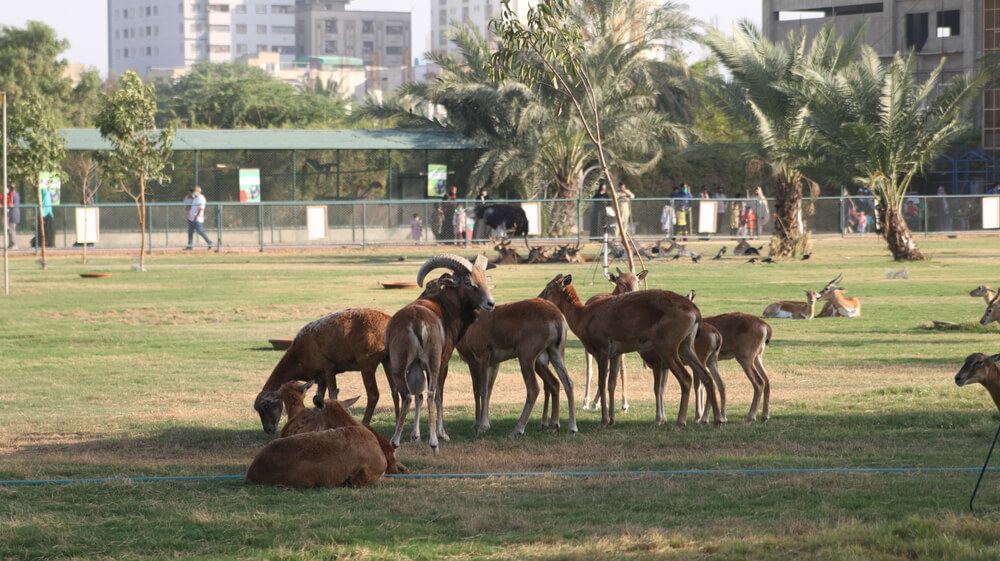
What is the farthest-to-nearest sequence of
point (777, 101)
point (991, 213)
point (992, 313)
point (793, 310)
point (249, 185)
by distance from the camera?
point (249, 185) → point (991, 213) → point (777, 101) → point (793, 310) → point (992, 313)

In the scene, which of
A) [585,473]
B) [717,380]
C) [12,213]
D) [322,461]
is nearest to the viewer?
[322,461]

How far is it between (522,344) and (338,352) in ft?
5.61

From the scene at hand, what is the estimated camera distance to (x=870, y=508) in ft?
24.5

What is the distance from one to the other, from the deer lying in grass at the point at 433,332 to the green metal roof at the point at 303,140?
126 ft

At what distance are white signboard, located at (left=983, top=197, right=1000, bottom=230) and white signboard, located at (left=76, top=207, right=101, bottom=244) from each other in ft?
107

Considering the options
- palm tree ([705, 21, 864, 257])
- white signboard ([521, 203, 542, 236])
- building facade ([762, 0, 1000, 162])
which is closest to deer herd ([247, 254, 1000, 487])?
palm tree ([705, 21, 864, 257])

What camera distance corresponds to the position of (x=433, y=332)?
10203 millimetres

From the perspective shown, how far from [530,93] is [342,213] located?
926 centimetres

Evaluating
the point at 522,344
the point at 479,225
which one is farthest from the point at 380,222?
the point at 522,344

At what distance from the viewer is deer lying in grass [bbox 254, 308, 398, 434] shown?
36.3 ft

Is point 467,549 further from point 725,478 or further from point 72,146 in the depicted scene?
point 72,146

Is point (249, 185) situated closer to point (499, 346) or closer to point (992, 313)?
point (992, 313)

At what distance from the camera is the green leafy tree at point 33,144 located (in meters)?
32.4

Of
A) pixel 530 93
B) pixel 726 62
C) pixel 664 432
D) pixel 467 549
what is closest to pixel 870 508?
pixel 467 549
